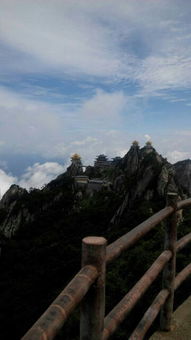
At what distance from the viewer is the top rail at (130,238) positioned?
159 centimetres

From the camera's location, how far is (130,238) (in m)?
1.82

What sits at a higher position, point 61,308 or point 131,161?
point 131,161

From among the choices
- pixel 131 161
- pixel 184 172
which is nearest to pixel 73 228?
pixel 131 161

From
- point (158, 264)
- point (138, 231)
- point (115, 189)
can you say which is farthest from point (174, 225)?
point (115, 189)

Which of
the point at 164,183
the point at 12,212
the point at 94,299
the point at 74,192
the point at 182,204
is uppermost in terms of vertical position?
the point at 164,183

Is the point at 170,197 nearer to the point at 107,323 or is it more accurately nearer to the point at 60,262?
the point at 107,323

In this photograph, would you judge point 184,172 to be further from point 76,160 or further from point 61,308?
point 61,308

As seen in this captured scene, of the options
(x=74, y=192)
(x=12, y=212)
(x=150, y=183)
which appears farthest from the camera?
(x=74, y=192)

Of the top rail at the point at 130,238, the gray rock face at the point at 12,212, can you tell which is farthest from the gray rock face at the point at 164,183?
the top rail at the point at 130,238

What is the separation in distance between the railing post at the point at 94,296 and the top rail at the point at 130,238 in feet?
0.44

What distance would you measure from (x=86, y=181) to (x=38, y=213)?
8.82 m

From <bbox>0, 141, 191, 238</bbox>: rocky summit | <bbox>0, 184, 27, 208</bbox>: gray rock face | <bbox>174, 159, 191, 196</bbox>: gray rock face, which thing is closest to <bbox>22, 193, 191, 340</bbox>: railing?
<bbox>0, 141, 191, 238</bbox>: rocky summit

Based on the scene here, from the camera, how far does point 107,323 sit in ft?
5.35

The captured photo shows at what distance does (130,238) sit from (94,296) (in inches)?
19.7
